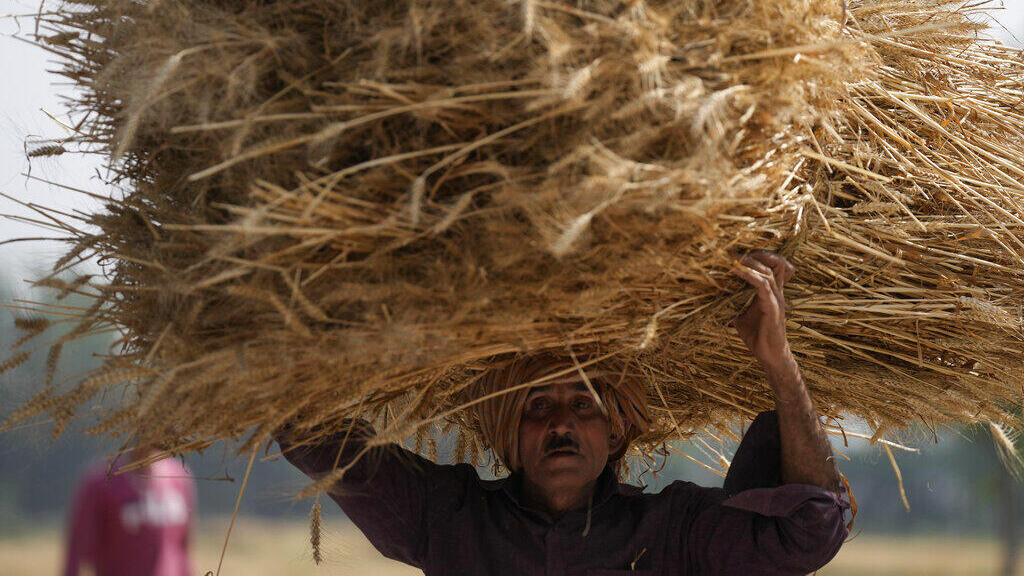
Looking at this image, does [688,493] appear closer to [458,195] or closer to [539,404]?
[539,404]

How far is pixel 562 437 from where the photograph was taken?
1.79 m

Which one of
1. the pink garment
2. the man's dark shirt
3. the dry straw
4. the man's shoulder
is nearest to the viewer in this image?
the dry straw

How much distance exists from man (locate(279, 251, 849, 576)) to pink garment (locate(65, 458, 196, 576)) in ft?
5.45

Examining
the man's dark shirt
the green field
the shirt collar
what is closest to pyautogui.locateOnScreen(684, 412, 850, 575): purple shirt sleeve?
the man's dark shirt

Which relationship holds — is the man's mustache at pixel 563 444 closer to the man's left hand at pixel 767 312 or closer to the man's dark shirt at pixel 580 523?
the man's dark shirt at pixel 580 523

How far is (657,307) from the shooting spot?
4.67 ft

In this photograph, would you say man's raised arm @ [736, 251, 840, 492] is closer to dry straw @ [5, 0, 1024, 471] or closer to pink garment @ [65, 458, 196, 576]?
dry straw @ [5, 0, 1024, 471]

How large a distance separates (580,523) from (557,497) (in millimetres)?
70

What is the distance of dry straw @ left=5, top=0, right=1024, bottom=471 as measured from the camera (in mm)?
1198

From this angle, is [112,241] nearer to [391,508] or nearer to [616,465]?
[391,508]

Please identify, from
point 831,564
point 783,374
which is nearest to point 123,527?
point 783,374

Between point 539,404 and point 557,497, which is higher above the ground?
point 539,404

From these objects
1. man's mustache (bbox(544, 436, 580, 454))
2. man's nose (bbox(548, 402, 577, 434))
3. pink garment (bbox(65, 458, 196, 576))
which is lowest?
pink garment (bbox(65, 458, 196, 576))

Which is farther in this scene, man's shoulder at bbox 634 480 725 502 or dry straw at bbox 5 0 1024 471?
man's shoulder at bbox 634 480 725 502
